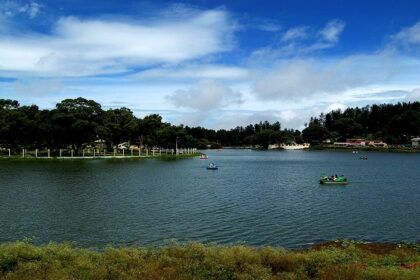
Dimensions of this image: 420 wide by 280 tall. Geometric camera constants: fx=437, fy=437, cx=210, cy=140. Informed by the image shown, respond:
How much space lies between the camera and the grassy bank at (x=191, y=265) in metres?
17.5

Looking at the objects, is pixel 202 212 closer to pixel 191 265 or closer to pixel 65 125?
pixel 191 265

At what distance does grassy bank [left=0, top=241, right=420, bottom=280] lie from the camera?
17.5 metres

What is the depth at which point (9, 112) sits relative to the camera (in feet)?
451

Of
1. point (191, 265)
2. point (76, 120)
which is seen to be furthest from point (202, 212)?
point (76, 120)

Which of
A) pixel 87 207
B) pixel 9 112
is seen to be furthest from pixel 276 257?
pixel 9 112

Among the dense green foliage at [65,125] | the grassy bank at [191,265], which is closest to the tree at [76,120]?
the dense green foliage at [65,125]

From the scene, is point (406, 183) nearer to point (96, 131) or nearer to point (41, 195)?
point (41, 195)

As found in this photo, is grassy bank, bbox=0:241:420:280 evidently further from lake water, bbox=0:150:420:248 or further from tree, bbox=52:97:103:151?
tree, bbox=52:97:103:151

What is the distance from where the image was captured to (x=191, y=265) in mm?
19281

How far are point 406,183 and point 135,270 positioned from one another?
225ft

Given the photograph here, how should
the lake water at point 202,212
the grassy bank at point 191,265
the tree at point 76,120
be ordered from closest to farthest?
the grassy bank at point 191,265
the lake water at point 202,212
the tree at point 76,120

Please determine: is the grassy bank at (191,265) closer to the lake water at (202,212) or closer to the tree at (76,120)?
the lake water at (202,212)

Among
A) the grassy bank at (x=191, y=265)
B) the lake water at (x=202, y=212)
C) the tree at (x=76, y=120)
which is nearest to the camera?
the grassy bank at (x=191, y=265)

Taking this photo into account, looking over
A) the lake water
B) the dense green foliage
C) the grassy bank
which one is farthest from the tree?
the grassy bank
